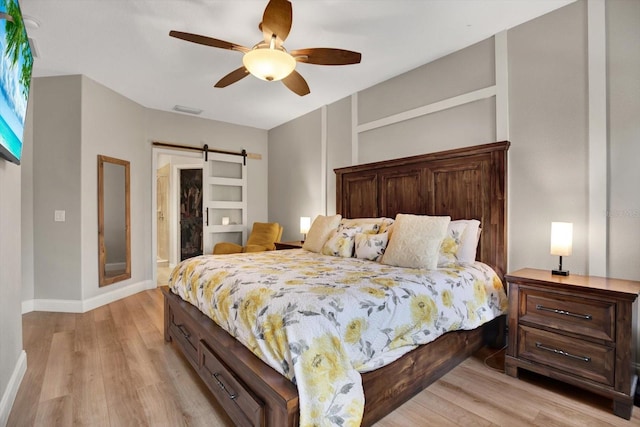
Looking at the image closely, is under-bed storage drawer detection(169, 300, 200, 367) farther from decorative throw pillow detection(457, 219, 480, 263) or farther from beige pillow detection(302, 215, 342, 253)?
decorative throw pillow detection(457, 219, 480, 263)

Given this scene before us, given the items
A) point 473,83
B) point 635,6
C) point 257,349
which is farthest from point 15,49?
point 635,6

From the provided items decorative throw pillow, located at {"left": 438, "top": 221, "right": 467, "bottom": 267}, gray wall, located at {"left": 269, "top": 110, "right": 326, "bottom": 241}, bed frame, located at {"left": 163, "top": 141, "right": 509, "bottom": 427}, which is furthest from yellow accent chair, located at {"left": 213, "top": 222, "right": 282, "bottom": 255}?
decorative throw pillow, located at {"left": 438, "top": 221, "right": 467, "bottom": 267}

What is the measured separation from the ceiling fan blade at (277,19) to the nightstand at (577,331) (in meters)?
2.38

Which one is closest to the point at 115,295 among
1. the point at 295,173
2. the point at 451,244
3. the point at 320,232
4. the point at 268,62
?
the point at 320,232

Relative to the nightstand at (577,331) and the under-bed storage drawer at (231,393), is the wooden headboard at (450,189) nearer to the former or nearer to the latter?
the nightstand at (577,331)

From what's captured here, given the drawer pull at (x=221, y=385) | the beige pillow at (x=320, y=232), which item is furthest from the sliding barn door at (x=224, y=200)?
the drawer pull at (x=221, y=385)

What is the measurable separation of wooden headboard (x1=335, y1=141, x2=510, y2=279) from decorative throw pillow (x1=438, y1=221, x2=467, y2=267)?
0.94ft

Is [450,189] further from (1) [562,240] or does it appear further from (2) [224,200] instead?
(2) [224,200]

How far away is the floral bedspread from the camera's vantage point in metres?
1.35

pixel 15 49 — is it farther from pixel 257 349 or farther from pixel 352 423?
pixel 352 423

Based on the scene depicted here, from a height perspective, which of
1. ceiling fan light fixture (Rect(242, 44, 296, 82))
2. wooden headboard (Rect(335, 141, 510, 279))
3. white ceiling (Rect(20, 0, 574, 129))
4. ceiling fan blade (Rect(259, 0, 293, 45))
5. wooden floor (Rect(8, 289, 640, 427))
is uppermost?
white ceiling (Rect(20, 0, 574, 129))

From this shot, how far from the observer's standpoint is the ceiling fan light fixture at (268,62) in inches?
85.4

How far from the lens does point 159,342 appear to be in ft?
9.25

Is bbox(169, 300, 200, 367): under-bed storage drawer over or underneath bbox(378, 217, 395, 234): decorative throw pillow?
underneath
